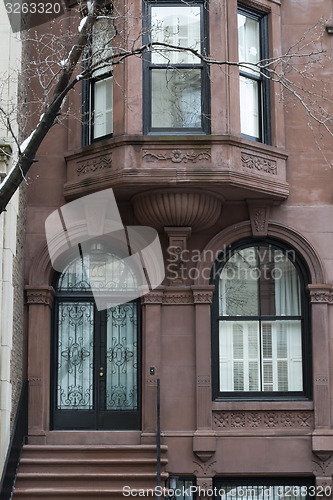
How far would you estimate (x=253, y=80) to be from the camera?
13945mm

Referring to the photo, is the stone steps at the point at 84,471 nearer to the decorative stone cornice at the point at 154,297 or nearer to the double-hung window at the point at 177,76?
the decorative stone cornice at the point at 154,297

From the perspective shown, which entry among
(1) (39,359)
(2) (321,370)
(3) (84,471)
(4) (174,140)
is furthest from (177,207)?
(3) (84,471)

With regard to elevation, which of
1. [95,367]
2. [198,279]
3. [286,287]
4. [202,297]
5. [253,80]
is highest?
[253,80]

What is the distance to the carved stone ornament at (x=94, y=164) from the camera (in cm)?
1309

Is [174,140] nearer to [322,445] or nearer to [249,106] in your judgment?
[249,106]

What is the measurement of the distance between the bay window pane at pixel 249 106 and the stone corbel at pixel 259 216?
1.18m

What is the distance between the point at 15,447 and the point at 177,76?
6.37 meters

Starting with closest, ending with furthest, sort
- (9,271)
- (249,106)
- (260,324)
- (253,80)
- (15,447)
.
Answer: (9,271), (15,447), (260,324), (249,106), (253,80)

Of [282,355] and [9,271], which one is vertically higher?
[9,271]

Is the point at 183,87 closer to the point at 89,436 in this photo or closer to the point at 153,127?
the point at 153,127

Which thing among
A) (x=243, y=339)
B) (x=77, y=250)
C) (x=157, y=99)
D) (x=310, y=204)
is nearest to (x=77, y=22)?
(x=157, y=99)

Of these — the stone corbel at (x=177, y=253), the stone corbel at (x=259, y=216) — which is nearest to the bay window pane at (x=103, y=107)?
the stone corbel at (x=177, y=253)

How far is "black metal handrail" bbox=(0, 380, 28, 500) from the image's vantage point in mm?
11466

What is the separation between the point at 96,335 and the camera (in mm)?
13688
